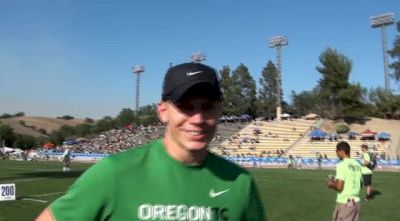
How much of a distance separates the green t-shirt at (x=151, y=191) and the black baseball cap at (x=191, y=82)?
27 centimetres

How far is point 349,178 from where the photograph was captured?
9.95 metres

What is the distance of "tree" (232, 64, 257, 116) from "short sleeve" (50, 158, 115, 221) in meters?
115

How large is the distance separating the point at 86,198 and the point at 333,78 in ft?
288

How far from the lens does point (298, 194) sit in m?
21.3

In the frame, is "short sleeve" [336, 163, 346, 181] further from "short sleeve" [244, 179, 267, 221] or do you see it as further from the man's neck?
the man's neck

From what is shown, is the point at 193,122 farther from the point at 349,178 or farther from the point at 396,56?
the point at 396,56

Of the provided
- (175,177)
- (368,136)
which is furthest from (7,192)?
(368,136)

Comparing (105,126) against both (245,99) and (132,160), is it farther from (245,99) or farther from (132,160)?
(132,160)

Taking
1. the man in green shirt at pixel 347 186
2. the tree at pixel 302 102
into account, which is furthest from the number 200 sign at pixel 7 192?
the tree at pixel 302 102

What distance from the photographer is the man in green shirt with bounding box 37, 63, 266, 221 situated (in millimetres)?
2332

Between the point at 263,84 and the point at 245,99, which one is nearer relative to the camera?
the point at 245,99

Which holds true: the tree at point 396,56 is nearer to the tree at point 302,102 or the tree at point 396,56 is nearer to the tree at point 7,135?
the tree at point 302,102

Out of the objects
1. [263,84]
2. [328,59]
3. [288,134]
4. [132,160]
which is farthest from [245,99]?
[132,160]

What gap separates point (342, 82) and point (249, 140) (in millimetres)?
21226
